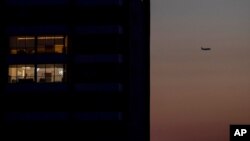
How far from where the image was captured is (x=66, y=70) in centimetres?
7069

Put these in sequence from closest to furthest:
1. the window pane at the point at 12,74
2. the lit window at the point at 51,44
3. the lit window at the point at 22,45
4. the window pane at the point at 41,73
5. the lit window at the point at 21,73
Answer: the lit window at the point at 51,44, the window pane at the point at 41,73, the lit window at the point at 22,45, the lit window at the point at 21,73, the window pane at the point at 12,74

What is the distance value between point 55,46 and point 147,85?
42457mm

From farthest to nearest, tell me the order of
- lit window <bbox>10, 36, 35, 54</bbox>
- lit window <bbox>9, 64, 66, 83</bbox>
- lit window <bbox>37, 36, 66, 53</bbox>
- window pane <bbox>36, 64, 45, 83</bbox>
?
lit window <bbox>10, 36, 35, 54</bbox> < window pane <bbox>36, 64, 45, 83</bbox> < lit window <bbox>9, 64, 66, 83</bbox> < lit window <bbox>37, 36, 66, 53</bbox>

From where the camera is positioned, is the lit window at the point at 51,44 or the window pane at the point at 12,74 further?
the window pane at the point at 12,74

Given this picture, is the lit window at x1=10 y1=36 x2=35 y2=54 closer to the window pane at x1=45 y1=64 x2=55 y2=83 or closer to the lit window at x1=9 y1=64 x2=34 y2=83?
the lit window at x1=9 y1=64 x2=34 y2=83

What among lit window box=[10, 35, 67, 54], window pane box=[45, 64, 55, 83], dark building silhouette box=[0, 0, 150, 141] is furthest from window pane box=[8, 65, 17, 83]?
window pane box=[45, 64, 55, 83]

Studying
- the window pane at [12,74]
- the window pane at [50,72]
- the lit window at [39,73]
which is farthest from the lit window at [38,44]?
the window pane at [12,74]

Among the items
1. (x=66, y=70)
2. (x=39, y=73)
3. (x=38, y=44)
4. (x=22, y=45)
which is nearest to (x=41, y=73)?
(x=39, y=73)

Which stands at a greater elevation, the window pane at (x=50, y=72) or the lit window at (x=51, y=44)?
the lit window at (x=51, y=44)

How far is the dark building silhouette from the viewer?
69.5 metres

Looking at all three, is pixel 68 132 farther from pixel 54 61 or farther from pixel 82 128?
pixel 54 61

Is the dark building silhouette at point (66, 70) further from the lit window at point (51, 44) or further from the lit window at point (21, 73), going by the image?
the lit window at point (21, 73)

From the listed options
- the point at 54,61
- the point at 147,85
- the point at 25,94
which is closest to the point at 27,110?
the point at 25,94

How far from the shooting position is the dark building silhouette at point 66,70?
2736 inches
